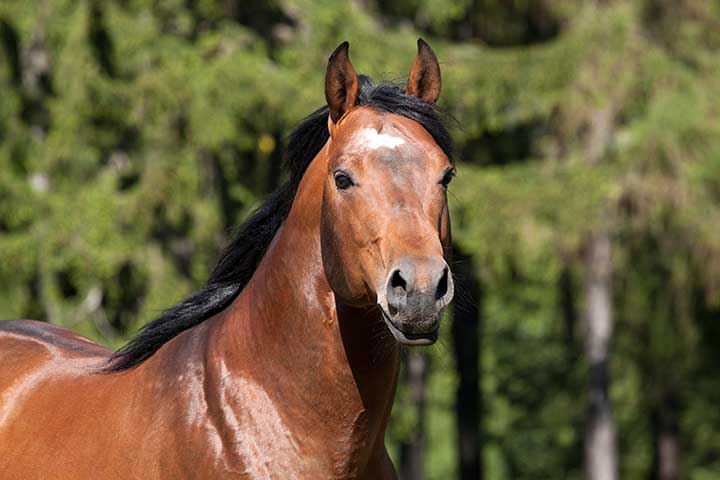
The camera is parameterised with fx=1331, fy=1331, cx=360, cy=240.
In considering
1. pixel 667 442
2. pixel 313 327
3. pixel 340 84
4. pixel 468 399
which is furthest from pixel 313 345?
pixel 667 442

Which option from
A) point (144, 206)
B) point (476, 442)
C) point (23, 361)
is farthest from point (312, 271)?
point (476, 442)

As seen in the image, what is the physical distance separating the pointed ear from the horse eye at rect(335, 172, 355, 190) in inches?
21.3

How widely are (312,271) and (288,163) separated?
46 centimetres

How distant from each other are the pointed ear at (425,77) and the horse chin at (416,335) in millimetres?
942

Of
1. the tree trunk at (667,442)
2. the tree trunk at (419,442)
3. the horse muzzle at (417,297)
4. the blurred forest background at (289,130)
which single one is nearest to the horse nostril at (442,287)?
the horse muzzle at (417,297)

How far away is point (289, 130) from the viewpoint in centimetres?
1184

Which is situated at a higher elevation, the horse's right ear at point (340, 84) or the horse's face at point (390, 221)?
the horse's right ear at point (340, 84)

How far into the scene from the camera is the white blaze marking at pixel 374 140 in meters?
3.88

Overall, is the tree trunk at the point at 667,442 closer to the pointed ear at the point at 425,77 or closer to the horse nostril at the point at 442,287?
the pointed ear at the point at 425,77

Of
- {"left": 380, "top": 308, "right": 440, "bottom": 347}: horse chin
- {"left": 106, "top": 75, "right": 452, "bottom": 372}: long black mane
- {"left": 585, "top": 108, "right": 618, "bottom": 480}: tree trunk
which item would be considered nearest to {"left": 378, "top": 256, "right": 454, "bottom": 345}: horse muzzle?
{"left": 380, "top": 308, "right": 440, "bottom": 347}: horse chin

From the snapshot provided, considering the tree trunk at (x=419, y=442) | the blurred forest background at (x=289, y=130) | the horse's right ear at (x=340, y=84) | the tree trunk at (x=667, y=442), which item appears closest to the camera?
the horse's right ear at (x=340, y=84)

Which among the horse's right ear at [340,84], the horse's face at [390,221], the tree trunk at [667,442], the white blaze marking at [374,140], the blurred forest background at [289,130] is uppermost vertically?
the blurred forest background at [289,130]

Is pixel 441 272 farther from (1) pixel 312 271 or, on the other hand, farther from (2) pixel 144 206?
(2) pixel 144 206

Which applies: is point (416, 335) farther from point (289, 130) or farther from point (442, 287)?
point (289, 130)
